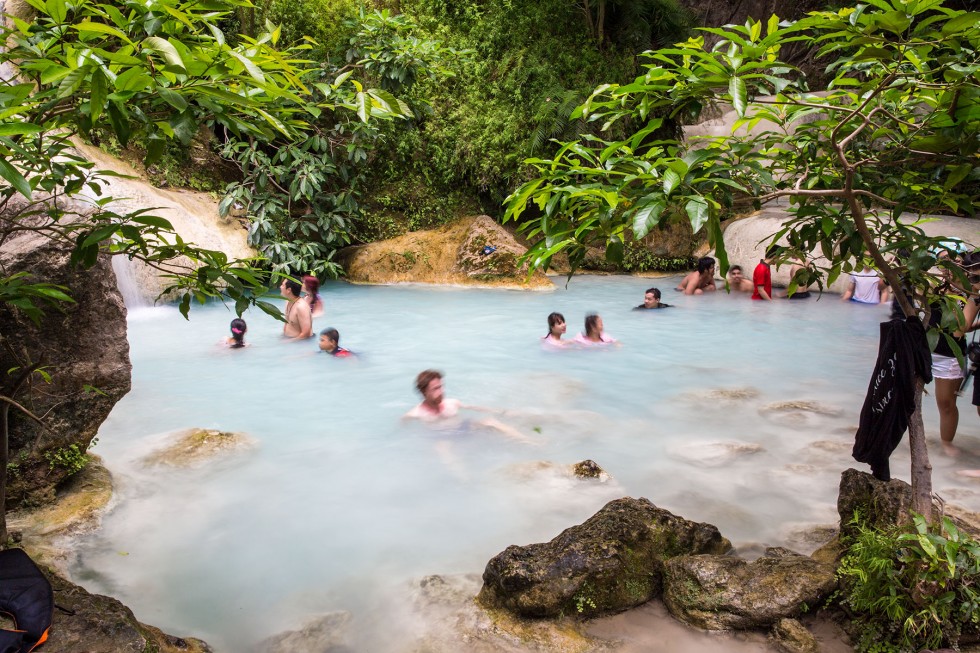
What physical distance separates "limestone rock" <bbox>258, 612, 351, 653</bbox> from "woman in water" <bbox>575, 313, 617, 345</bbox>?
5905mm

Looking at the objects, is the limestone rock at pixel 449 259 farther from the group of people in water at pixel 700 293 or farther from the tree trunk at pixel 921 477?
the tree trunk at pixel 921 477

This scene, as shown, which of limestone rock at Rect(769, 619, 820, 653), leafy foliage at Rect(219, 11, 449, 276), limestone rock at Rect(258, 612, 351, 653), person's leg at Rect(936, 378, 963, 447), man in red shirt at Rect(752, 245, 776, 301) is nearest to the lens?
limestone rock at Rect(769, 619, 820, 653)

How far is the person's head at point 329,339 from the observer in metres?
8.26

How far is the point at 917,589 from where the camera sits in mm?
2654

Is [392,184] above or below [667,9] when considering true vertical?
below

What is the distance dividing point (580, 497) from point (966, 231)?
9.98 m

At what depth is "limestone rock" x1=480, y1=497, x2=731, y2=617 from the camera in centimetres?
318

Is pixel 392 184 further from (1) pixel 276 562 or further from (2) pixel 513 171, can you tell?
(1) pixel 276 562

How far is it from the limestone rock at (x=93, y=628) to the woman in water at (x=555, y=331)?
20.8 ft

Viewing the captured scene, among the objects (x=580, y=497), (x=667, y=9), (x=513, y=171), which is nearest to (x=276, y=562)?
(x=580, y=497)

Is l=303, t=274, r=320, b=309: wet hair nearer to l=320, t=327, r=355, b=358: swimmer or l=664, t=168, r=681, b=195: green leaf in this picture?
l=320, t=327, r=355, b=358: swimmer

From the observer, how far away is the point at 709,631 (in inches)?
120

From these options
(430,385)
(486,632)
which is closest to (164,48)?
(486,632)

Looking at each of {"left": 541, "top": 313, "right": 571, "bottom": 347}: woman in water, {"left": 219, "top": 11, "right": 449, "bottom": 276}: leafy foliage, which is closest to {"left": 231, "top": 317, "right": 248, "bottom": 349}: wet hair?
{"left": 219, "top": 11, "right": 449, "bottom": 276}: leafy foliage
